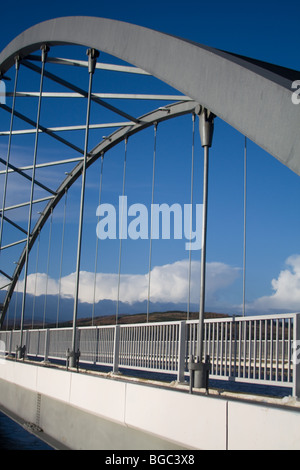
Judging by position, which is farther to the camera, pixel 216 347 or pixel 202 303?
pixel 216 347

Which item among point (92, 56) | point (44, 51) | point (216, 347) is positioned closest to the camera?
point (216, 347)

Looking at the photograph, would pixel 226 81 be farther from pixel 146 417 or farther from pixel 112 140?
pixel 112 140

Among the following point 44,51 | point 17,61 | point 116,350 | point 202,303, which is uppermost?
point 17,61

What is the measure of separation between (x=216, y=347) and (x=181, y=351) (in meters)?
0.67

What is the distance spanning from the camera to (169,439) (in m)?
4.36

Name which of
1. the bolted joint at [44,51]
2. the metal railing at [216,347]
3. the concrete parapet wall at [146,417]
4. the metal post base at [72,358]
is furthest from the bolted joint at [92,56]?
the concrete parapet wall at [146,417]

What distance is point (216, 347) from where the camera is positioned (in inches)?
253

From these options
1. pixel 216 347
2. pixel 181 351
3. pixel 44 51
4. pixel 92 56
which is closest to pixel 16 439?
pixel 181 351

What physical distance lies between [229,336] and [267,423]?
2877 millimetres

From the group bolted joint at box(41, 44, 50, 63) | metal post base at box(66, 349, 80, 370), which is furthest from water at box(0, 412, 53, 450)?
bolted joint at box(41, 44, 50, 63)
